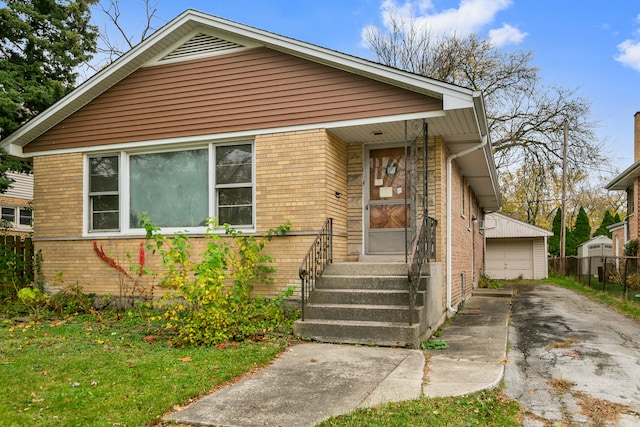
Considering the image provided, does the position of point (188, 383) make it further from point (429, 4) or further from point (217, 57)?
point (429, 4)

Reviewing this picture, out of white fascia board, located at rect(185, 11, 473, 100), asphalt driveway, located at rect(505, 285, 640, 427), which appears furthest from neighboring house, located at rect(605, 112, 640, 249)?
white fascia board, located at rect(185, 11, 473, 100)

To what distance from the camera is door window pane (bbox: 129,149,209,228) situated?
30.8 ft

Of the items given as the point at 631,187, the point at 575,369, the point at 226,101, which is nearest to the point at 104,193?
the point at 226,101

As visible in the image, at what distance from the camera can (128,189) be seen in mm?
9922

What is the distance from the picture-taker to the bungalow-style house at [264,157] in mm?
8117

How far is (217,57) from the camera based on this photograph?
9281 mm

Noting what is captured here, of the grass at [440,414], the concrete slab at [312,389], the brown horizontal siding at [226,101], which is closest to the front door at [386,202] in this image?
the brown horizontal siding at [226,101]

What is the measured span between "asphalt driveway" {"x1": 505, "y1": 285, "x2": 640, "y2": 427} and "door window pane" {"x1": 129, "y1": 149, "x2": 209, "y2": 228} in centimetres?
588

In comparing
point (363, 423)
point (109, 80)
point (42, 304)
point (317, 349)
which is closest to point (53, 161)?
point (109, 80)

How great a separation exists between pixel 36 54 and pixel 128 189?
750cm

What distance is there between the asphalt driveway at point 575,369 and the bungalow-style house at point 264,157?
1.54m

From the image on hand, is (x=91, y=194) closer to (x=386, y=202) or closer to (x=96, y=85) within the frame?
(x=96, y=85)

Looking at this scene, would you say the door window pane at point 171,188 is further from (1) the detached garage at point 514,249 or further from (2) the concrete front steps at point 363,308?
(1) the detached garage at point 514,249

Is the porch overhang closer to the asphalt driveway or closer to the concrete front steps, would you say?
the concrete front steps
